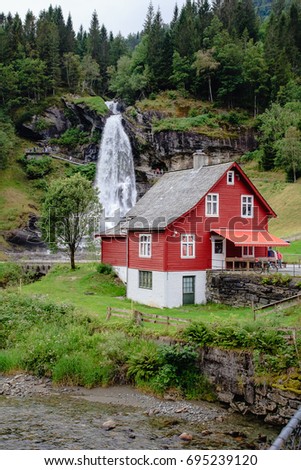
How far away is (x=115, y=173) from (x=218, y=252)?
38601 mm

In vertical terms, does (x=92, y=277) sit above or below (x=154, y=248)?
below

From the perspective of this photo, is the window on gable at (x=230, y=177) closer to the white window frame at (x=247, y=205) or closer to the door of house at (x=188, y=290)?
the white window frame at (x=247, y=205)

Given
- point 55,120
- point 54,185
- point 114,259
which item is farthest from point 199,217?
point 55,120

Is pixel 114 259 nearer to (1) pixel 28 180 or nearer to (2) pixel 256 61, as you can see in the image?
(1) pixel 28 180

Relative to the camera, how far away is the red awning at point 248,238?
3070 centimetres

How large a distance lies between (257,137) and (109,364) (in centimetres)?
6524

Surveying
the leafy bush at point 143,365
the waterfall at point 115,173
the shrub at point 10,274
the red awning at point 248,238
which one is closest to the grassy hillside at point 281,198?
the waterfall at point 115,173

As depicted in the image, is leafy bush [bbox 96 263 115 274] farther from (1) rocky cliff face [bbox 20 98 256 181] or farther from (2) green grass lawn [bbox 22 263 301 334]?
(1) rocky cliff face [bbox 20 98 256 181]

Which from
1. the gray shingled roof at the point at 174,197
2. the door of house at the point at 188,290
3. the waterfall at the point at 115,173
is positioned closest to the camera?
the door of house at the point at 188,290

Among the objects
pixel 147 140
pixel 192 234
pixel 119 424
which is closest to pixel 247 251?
pixel 192 234

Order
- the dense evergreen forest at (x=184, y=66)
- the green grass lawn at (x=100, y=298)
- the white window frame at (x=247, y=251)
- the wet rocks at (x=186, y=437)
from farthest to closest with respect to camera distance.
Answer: the dense evergreen forest at (x=184, y=66) < the white window frame at (x=247, y=251) < the green grass lawn at (x=100, y=298) < the wet rocks at (x=186, y=437)

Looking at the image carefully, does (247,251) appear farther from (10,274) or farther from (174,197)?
(10,274)

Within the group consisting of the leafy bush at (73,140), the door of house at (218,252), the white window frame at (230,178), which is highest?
the leafy bush at (73,140)

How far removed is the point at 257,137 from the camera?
260ft
